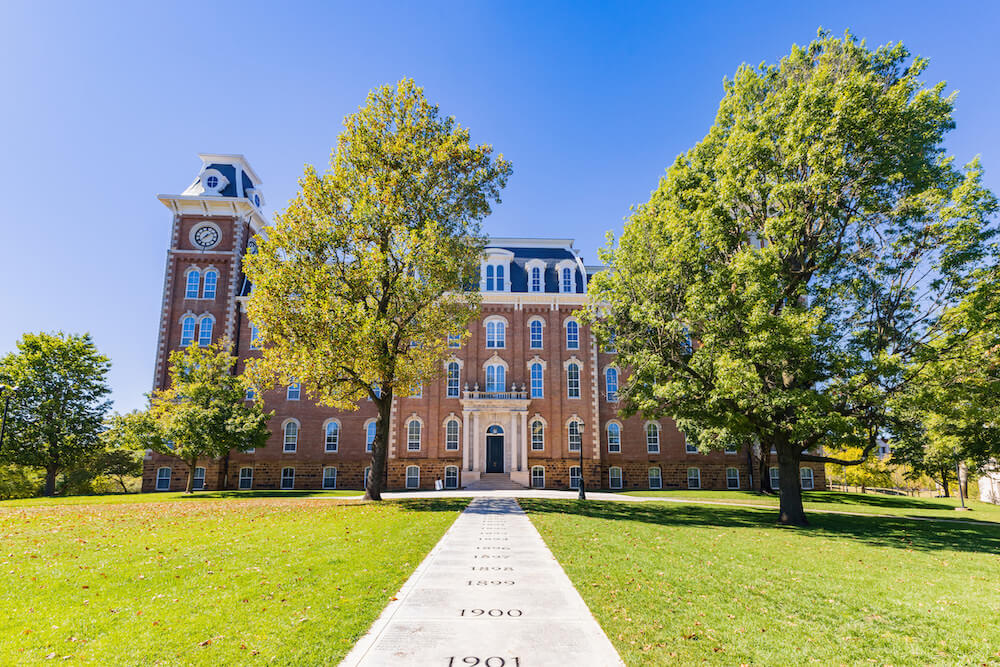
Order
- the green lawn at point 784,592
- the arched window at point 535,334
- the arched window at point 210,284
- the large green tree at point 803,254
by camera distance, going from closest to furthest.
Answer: the green lawn at point 784,592 < the large green tree at point 803,254 < the arched window at point 210,284 < the arched window at point 535,334

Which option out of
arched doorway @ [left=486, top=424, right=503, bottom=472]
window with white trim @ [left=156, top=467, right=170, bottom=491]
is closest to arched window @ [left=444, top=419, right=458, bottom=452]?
arched doorway @ [left=486, top=424, right=503, bottom=472]

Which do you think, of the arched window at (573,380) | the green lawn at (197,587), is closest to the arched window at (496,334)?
the arched window at (573,380)

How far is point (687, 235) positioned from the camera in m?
17.5

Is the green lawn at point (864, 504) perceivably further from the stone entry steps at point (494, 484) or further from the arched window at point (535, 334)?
the arched window at point (535, 334)

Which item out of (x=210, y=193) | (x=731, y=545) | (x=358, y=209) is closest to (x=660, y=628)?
(x=731, y=545)

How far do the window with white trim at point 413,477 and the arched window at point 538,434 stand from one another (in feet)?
27.2

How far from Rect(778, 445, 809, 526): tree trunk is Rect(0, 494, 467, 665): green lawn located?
12.1m

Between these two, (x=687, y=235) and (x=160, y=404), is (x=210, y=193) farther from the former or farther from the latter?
(x=687, y=235)

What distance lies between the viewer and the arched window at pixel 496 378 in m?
37.8

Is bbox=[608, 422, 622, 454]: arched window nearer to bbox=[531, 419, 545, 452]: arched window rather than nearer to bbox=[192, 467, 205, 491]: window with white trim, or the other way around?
bbox=[531, 419, 545, 452]: arched window

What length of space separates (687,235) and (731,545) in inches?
384

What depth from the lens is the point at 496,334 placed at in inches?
1510

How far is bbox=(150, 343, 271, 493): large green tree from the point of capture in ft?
93.8

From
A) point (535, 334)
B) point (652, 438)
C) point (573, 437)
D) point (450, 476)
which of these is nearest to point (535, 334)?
point (535, 334)
